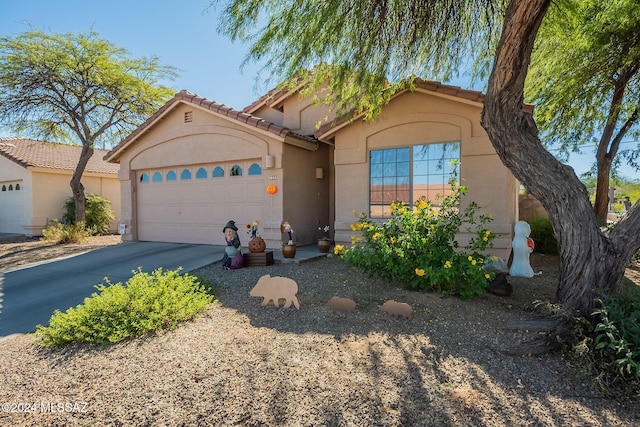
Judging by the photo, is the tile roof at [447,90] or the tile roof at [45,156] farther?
the tile roof at [45,156]

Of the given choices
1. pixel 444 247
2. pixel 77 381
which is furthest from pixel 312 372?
pixel 444 247

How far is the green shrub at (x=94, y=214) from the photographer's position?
15930mm

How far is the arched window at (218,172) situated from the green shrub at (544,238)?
932 centimetres

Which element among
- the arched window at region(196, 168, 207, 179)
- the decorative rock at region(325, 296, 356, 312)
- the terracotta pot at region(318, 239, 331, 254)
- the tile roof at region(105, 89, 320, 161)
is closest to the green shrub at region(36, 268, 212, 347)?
the decorative rock at region(325, 296, 356, 312)

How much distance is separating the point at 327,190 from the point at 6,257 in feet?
32.5

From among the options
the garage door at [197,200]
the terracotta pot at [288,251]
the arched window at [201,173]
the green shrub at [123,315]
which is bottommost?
the green shrub at [123,315]

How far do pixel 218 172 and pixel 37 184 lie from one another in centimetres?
1138

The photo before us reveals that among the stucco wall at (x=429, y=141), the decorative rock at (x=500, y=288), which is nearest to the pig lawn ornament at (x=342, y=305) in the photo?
the decorative rock at (x=500, y=288)

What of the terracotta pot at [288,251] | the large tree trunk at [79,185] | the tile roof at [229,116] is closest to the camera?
the terracotta pot at [288,251]

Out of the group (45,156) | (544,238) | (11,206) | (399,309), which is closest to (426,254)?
(399,309)

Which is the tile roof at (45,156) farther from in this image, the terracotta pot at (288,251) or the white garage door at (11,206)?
the terracotta pot at (288,251)

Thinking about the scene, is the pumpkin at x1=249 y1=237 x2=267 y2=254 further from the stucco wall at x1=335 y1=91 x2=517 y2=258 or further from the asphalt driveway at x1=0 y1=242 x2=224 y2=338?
the stucco wall at x1=335 y1=91 x2=517 y2=258

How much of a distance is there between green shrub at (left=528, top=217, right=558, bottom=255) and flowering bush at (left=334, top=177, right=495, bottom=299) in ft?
20.5

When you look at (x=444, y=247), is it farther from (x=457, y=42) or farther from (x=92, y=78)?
(x=92, y=78)
